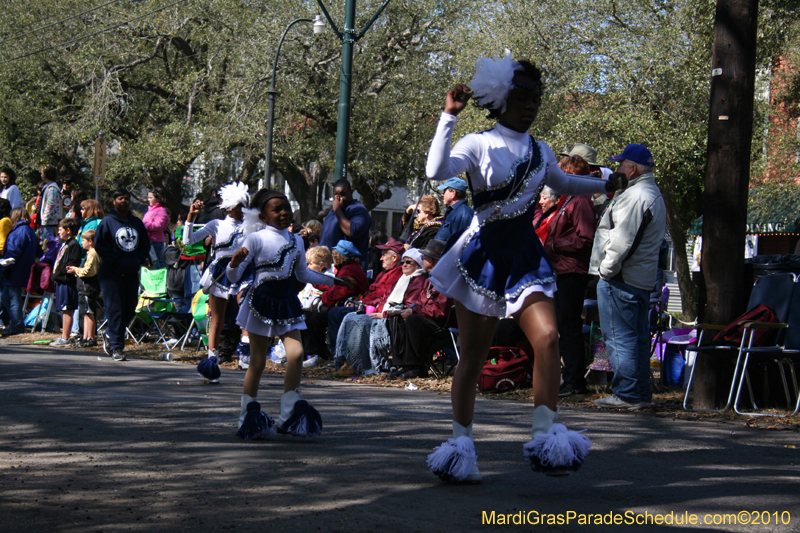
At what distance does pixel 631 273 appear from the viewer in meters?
7.40

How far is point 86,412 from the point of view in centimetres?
654

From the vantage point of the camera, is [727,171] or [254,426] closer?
[254,426]

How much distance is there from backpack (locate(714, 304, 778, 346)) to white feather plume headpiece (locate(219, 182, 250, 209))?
15.4ft

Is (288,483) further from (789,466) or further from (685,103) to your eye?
(685,103)

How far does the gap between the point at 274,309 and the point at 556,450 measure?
2.74m

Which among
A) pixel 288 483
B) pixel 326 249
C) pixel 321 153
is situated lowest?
pixel 288 483

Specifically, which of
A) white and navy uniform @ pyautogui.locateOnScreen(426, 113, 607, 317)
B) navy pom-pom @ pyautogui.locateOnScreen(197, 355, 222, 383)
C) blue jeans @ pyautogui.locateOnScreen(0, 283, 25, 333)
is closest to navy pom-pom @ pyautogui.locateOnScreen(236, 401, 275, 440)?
white and navy uniform @ pyautogui.locateOnScreen(426, 113, 607, 317)

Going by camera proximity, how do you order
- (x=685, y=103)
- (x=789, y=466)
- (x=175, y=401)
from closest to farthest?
1. (x=789, y=466)
2. (x=175, y=401)
3. (x=685, y=103)

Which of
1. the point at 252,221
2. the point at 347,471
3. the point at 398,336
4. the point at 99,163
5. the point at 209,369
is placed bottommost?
the point at 347,471

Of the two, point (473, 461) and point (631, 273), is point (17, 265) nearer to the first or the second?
point (631, 273)

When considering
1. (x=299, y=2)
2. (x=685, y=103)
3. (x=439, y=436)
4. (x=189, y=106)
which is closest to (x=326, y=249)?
(x=439, y=436)

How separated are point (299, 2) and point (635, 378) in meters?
22.2

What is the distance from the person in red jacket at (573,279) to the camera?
26.5ft

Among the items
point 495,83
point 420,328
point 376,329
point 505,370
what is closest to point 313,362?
point 376,329
